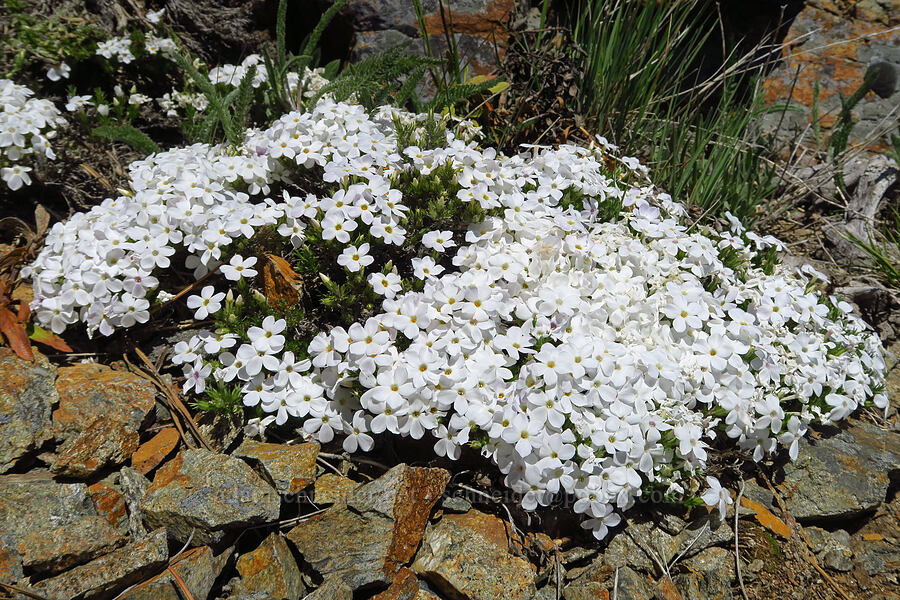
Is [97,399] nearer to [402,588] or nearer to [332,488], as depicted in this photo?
[332,488]

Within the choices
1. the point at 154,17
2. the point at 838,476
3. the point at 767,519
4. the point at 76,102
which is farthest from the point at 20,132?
the point at 838,476

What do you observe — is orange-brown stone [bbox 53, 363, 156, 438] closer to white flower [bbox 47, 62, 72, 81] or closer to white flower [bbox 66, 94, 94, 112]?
white flower [bbox 66, 94, 94, 112]

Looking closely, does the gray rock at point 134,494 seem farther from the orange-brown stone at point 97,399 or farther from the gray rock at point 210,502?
the orange-brown stone at point 97,399

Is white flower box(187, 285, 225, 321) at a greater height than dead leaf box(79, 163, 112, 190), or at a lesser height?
lesser

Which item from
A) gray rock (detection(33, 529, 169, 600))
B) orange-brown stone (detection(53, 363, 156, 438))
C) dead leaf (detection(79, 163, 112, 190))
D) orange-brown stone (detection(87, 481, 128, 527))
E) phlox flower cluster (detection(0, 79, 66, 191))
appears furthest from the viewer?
dead leaf (detection(79, 163, 112, 190))

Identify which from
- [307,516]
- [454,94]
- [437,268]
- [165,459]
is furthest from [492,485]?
[454,94]

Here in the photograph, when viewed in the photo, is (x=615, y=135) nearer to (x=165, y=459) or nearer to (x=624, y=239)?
(x=624, y=239)

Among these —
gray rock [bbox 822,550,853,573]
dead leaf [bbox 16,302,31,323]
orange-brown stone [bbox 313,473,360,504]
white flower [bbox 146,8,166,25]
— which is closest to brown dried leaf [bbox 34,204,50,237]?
dead leaf [bbox 16,302,31,323]
